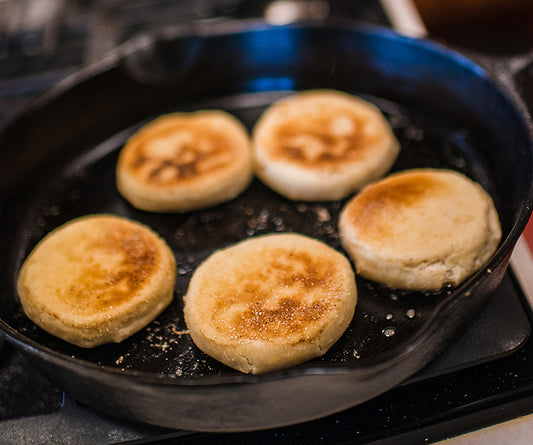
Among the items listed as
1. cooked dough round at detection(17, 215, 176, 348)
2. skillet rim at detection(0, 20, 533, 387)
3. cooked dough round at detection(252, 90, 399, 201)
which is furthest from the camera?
cooked dough round at detection(252, 90, 399, 201)

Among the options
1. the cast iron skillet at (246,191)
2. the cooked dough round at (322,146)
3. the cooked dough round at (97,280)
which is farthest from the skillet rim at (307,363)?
the cooked dough round at (322,146)

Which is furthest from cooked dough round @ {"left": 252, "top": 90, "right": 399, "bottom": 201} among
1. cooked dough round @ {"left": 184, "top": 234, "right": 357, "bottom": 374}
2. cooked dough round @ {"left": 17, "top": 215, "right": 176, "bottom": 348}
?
cooked dough round @ {"left": 17, "top": 215, "right": 176, "bottom": 348}

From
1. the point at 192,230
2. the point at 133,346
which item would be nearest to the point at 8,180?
the point at 192,230

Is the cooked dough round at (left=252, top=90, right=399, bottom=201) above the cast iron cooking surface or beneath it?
above

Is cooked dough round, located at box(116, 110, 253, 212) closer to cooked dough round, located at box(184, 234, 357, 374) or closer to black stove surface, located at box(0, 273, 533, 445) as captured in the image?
cooked dough round, located at box(184, 234, 357, 374)

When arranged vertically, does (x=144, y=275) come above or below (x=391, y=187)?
below

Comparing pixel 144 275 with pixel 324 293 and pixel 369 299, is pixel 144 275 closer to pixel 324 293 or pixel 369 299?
pixel 324 293

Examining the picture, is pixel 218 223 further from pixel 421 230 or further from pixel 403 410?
pixel 403 410

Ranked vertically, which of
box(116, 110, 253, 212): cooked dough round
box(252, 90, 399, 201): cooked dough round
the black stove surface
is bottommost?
the black stove surface
